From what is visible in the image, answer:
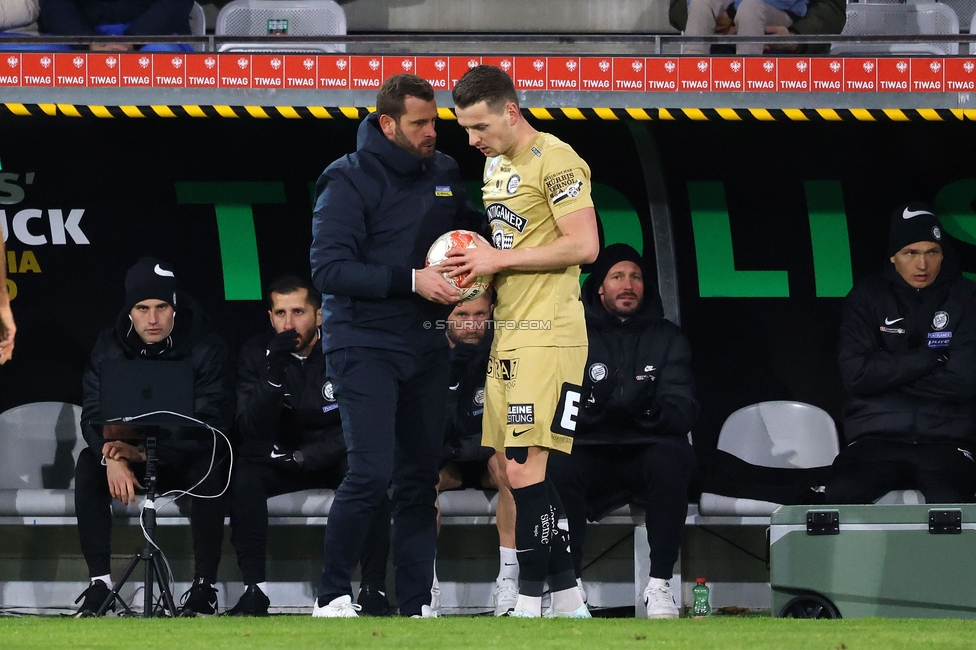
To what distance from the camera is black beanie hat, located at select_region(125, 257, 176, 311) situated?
22.0 feet

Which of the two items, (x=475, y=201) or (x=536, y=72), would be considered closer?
(x=536, y=72)

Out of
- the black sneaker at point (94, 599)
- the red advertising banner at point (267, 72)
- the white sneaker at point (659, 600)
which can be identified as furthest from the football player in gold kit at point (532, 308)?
the black sneaker at point (94, 599)

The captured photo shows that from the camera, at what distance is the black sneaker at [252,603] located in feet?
20.8

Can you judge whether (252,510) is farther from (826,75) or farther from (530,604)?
(826,75)

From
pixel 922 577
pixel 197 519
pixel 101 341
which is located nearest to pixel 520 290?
pixel 922 577

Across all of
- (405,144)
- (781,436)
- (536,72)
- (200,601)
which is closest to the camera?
(405,144)

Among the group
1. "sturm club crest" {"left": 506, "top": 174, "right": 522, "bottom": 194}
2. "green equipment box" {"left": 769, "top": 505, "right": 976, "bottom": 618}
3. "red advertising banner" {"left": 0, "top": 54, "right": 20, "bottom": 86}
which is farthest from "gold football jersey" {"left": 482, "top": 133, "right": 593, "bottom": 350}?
"red advertising banner" {"left": 0, "top": 54, "right": 20, "bottom": 86}

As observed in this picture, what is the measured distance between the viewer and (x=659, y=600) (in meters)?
6.10

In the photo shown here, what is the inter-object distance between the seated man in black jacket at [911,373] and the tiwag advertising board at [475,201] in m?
0.58

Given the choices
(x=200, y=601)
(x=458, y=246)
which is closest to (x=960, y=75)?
(x=458, y=246)

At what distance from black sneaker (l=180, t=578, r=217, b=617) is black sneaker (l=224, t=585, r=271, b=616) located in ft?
0.38

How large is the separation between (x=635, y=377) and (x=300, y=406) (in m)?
1.60

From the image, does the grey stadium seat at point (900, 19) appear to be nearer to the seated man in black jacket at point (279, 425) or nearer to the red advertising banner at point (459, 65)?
the red advertising banner at point (459, 65)

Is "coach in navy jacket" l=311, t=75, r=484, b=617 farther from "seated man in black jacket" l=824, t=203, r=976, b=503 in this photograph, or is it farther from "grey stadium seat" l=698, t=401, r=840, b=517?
"grey stadium seat" l=698, t=401, r=840, b=517
